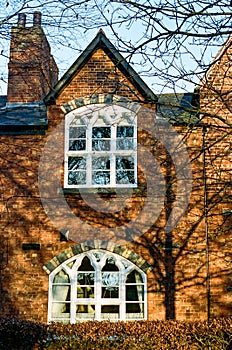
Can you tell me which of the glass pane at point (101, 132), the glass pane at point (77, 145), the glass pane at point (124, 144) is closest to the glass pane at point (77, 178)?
the glass pane at point (77, 145)

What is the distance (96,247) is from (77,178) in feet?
5.94

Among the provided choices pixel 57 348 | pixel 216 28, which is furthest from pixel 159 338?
pixel 216 28

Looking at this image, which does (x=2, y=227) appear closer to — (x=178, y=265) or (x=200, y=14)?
(x=178, y=265)

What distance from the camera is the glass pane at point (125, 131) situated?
504 inches

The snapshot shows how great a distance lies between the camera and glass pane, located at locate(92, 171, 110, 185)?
1251cm

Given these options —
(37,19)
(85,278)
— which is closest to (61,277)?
(85,278)

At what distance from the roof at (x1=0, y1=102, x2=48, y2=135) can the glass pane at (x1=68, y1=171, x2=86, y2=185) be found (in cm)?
138

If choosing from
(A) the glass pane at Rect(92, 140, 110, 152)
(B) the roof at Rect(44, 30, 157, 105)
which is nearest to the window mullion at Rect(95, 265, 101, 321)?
(A) the glass pane at Rect(92, 140, 110, 152)

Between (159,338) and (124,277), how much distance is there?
244 cm

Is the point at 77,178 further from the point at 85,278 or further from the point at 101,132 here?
the point at 85,278

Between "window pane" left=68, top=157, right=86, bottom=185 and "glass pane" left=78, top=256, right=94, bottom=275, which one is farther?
"window pane" left=68, top=157, right=86, bottom=185

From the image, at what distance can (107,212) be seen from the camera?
1229 centimetres

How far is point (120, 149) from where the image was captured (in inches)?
501

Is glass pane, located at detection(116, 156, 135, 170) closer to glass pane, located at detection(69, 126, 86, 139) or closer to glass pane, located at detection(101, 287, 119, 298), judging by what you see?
glass pane, located at detection(69, 126, 86, 139)
